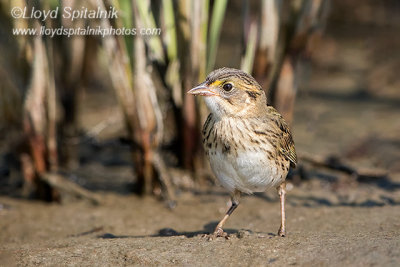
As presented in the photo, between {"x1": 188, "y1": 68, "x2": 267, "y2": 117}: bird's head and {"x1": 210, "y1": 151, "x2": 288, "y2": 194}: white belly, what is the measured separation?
1.12 feet

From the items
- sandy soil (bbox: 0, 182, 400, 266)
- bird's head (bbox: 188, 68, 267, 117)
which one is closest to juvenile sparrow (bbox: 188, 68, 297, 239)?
bird's head (bbox: 188, 68, 267, 117)

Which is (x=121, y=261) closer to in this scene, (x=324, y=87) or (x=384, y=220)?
(x=384, y=220)

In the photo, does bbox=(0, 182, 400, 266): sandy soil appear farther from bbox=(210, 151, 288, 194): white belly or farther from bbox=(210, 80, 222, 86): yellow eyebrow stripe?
bbox=(210, 80, 222, 86): yellow eyebrow stripe

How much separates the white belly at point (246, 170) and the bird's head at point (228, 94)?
1.12 ft

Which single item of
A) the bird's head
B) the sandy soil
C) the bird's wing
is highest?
the bird's head

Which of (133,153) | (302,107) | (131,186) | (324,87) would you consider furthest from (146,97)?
(324,87)

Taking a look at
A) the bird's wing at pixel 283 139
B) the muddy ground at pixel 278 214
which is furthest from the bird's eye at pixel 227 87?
the muddy ground at pixel 278 214

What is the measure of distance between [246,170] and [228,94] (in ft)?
1.99

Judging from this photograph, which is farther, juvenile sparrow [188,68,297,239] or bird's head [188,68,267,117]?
bird's head [188,68,267,117]

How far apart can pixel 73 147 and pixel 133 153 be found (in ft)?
4.92

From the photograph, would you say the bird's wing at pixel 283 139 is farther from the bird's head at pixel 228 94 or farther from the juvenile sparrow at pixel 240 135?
the bird's head at pixel 228 94

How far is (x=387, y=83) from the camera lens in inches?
375

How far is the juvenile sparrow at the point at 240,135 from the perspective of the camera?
14.8ft

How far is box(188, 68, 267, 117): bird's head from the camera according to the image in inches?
182
